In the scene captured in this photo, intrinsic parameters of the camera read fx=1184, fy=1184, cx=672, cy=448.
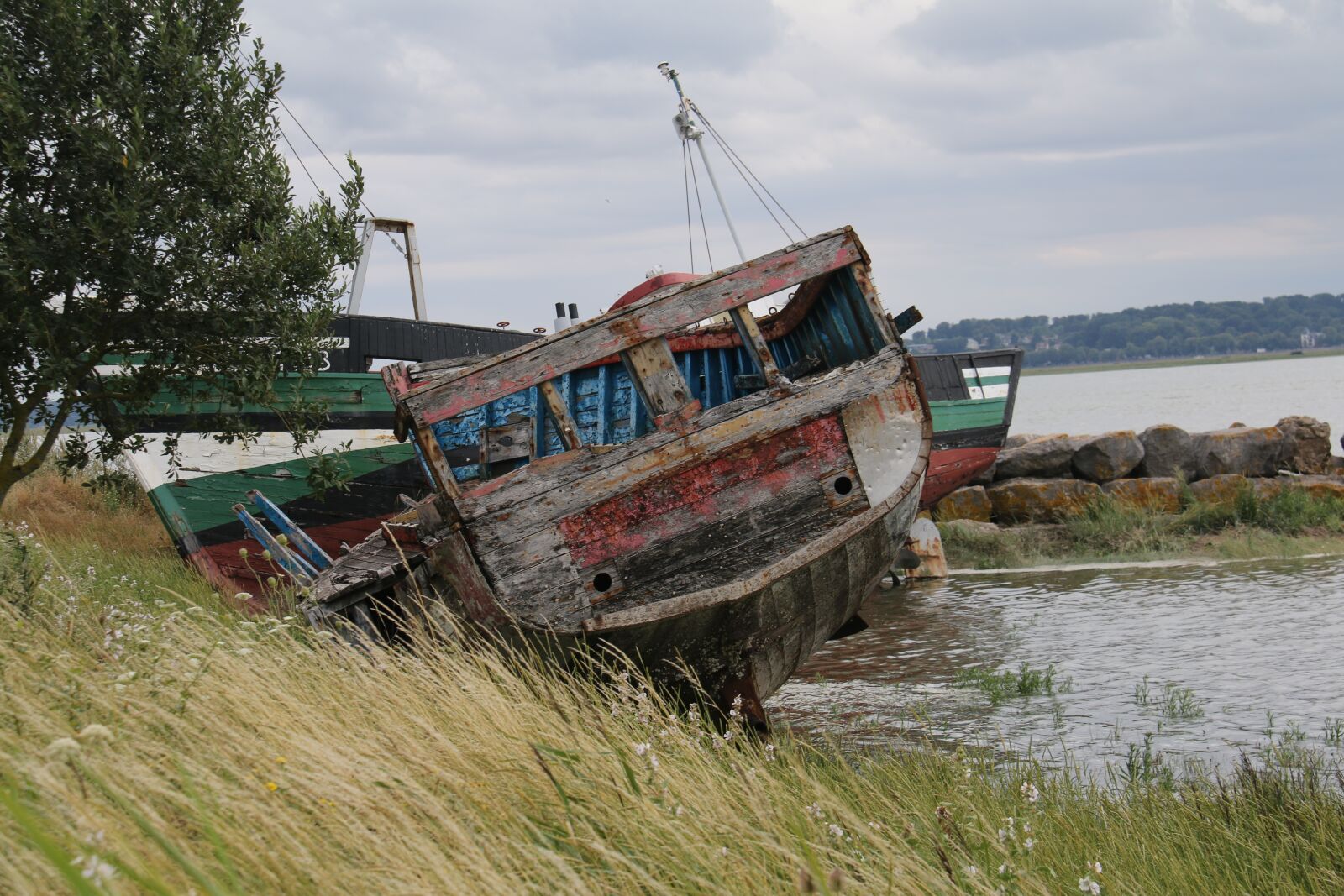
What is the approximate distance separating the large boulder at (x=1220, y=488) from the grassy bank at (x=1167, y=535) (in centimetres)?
23

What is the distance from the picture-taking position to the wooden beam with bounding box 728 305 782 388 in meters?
6.95

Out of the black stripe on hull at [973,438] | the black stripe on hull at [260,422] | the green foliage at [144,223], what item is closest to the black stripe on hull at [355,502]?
the black stripe on hull at [260,422]

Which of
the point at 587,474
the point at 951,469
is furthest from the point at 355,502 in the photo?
the point at 951,469

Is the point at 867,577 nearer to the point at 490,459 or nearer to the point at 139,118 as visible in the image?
the point at 490,459

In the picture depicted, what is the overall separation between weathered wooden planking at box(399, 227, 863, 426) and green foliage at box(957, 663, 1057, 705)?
3890mm

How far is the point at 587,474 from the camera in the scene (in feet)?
21.5

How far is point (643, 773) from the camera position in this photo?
411 centimetres

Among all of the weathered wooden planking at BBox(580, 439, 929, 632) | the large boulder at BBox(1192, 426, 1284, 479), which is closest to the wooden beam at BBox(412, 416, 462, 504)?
the weathered wooden planking at BBox(580, 439, 929, 632)

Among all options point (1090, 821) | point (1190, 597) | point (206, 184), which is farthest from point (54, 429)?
point (1190, 597)

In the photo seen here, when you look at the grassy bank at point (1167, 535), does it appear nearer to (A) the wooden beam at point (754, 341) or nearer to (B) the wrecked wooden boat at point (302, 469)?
(B) the wrecked wooden boat at point (302, 469)

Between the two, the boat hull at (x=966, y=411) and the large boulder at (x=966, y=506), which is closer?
the large boulder at (x=966, y=506)

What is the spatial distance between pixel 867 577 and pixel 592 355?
2333mm

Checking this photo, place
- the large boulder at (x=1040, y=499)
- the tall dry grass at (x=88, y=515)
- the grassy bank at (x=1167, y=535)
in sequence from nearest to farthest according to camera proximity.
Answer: the tall dry grass at (x=88, y=515) → the grassy bank at (x=1167, y=535) → the large boulder at (x=1040, y=499)

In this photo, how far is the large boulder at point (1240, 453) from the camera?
697 inches
